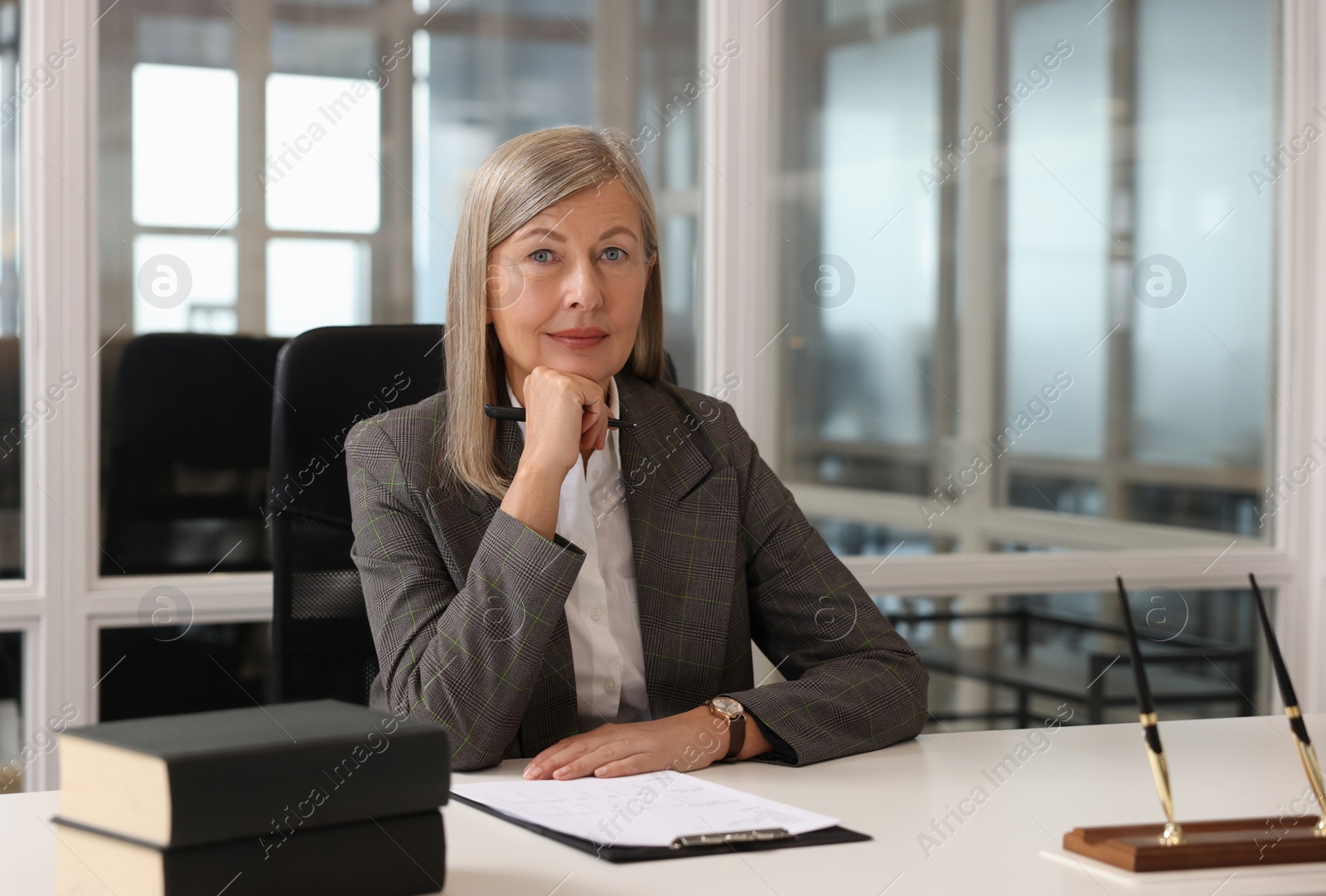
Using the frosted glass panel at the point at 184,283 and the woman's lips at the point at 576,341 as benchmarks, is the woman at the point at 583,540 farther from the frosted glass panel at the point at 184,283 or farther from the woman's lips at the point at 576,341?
the frosted glass panel at the point at 184,283

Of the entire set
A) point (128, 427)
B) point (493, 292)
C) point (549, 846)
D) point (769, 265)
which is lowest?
point (549, 846)

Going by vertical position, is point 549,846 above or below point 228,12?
below

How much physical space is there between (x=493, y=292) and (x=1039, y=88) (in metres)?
Result: 1.83

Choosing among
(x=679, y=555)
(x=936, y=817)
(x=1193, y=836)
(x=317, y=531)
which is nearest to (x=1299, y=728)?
(x=1193, y=836)

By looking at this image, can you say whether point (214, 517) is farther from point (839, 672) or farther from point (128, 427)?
point (839, 672)

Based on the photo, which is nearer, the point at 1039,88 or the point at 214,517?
the point at 214,517

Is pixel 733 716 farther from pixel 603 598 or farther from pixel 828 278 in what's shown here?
pixel 828 278

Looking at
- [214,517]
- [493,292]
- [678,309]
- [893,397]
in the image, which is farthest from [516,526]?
[893,397]

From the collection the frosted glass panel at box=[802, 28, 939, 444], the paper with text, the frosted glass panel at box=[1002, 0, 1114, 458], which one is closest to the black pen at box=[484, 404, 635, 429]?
the paper with text

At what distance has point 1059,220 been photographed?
3.03 meters

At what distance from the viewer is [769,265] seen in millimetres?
2816

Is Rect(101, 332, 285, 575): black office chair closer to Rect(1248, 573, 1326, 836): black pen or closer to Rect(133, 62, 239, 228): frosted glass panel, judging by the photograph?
Rect(133, 62, 239, 228): frosted glass panel

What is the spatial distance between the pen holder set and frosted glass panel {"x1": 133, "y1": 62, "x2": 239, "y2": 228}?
2016 millimetres

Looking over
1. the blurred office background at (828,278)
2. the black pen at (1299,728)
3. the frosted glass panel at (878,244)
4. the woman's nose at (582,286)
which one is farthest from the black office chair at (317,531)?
the frosted glass panel at (878,244)
